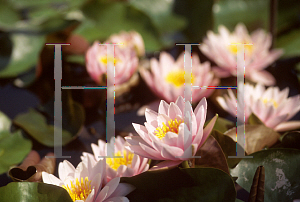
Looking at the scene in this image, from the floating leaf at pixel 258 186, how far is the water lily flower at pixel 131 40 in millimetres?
397

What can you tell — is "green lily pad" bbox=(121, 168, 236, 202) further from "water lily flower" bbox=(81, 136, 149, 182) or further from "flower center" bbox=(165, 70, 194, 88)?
"flower center" bbox=(165, 70, 194, 88)

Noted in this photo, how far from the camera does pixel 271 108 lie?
0.31 meters

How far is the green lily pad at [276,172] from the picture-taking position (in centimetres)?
27

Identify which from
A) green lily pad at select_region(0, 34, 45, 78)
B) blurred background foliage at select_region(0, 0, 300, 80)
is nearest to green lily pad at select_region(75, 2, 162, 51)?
blurred background foliage at select_region(0, 0, 300, 80)

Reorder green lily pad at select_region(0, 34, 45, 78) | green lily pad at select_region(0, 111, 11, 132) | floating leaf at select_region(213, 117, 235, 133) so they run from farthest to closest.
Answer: green lily pad at select_region(0, 34, 45, 78)
green lily pad at select_region(0, 111, 11, 132)
floating leaf at select_region(213, 117, 235, 133)

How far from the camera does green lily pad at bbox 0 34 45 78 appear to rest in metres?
0.53

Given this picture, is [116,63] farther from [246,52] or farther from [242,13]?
[242,13]

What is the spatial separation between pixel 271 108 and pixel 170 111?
0.49ft

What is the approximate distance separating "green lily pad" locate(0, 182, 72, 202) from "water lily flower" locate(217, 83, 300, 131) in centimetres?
24

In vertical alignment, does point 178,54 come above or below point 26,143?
above

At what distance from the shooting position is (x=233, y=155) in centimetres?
28

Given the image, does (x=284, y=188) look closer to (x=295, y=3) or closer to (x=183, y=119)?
(x=183, y=119)

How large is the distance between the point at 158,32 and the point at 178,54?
10cm

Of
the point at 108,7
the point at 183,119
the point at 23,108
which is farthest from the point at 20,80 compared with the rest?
the point at 183,119
